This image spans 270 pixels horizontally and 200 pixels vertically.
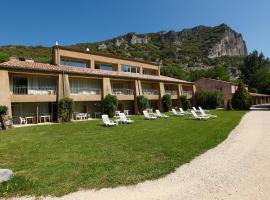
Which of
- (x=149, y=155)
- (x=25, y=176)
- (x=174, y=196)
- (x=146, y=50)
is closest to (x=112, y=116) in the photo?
(x=149, y=155)

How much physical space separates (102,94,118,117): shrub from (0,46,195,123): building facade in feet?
3.86

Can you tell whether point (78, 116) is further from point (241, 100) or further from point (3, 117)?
point (241, 100)

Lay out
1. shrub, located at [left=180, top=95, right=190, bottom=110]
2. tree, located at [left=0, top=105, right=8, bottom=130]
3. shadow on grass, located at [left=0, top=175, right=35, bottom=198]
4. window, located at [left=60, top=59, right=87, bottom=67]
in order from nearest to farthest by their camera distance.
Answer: shadow on grass, located at [left=0, top=175, right=35, bottom=198] < tree, located at [left=0, top=105, right=8, bottom=130] < window, located at [left=60, top=59, right=87, bottom=67] < shrub, located at [left=180, top=95, right=190, bottom=110]

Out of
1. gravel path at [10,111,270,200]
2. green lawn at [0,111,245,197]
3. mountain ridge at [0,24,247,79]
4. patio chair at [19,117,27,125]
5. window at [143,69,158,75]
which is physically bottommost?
gravel path at [10,111,270,200]

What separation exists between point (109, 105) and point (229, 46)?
146 metres

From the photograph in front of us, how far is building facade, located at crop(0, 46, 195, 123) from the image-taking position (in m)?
25.2

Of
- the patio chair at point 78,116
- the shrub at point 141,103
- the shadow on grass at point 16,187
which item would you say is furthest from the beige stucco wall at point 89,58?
the shadow on grass at point 16,187

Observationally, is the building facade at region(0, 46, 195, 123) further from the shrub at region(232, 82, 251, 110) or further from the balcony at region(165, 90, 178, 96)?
the shrub at region(232, 82, 251, 110)

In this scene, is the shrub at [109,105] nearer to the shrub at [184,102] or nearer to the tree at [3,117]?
the tree at [3,117]

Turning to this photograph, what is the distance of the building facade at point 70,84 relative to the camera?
82.7 ft

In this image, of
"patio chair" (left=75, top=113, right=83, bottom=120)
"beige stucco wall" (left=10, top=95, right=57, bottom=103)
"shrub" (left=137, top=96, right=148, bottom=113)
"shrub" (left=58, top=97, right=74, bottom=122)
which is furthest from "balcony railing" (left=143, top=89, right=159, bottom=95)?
"beige stucco wall" (left=10, top=95, right=57, bottom=103)

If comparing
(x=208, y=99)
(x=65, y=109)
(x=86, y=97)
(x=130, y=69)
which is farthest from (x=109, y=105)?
(x=208, y=99)

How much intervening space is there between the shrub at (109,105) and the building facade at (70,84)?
1.18 m

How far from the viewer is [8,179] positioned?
298 inches
